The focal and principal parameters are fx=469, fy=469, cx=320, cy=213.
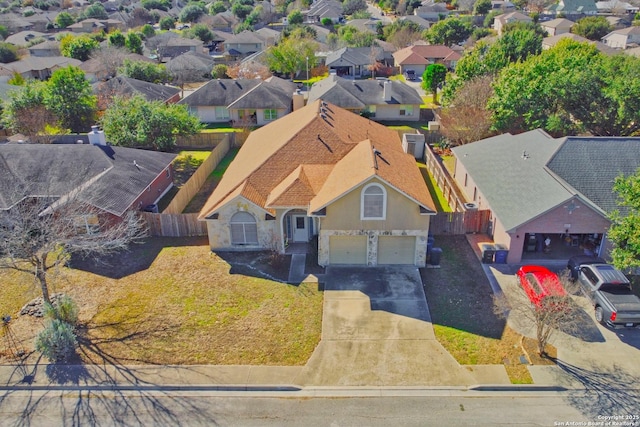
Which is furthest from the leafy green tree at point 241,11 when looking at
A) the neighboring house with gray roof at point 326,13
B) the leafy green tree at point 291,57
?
the leafy green tree at point 291,57

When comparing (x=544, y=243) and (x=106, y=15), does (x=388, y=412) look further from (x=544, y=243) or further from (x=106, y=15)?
(x=106, y=15)

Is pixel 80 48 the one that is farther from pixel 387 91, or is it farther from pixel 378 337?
pixel 378 337

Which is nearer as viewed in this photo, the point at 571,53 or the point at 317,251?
the point at 317,251

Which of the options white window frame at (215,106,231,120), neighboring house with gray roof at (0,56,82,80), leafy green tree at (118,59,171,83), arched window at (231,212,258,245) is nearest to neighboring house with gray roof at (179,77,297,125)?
white window frame at (215,106,231,120)

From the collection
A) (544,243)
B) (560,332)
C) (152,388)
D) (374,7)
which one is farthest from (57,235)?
(374,7)

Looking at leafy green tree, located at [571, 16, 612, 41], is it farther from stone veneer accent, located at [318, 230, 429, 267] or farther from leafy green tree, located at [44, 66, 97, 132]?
stone veneer accent, located at [318, 230, 429, 267]

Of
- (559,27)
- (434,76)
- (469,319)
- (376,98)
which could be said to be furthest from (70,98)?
(559,27)
